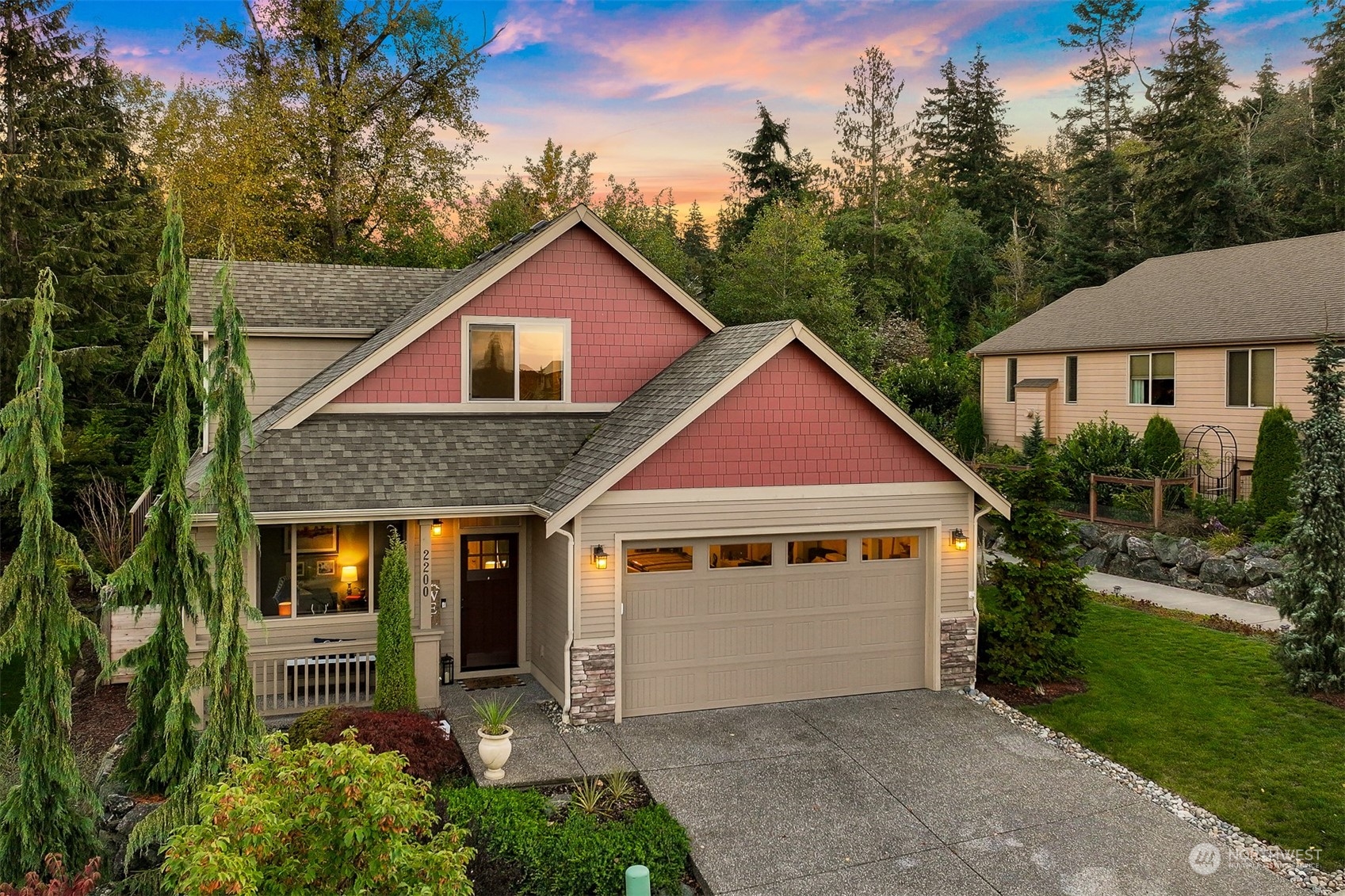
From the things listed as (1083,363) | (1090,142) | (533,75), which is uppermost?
(1090,142)

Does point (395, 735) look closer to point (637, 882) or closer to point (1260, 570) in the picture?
point (637, 882)

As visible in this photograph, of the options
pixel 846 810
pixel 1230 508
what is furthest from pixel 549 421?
pixel 1230 508

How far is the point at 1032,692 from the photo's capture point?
11844 millimetres

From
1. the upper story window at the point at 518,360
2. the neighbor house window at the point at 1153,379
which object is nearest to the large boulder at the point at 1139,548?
the neighbor house window at the point at 1153,379

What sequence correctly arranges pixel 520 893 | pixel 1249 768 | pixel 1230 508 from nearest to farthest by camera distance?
pixel 520 893 → pixel 1249 768 → pixel 1230 508

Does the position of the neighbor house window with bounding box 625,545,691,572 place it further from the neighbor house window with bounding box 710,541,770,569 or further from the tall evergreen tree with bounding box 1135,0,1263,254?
the tall evergreen tree with bounding box 1135,0,1263,254

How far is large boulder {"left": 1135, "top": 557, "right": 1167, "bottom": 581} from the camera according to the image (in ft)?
58.4

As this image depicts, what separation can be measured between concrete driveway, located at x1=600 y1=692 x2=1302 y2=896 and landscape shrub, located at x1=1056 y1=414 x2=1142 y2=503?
39.1 feet

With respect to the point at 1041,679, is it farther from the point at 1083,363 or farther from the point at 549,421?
the point at 1083,363

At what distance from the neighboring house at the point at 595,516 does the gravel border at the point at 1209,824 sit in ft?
5.67

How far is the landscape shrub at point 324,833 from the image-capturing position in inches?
217

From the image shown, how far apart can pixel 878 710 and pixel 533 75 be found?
78.3 ft

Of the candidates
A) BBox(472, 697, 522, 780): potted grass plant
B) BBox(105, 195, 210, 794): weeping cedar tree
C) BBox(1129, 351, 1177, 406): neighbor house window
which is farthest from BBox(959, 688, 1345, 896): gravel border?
BBox(1129, 351, 1177, 406): neighbor house window

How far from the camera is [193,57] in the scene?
29953mm
